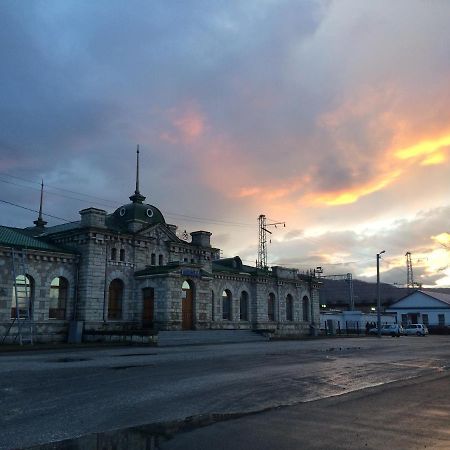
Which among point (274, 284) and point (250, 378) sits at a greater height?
point (274, 284)

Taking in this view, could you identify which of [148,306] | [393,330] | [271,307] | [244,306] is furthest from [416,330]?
[148,306]

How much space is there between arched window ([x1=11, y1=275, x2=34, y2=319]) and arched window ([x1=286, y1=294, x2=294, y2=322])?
30.0 metres

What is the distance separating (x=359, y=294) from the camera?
13700cm

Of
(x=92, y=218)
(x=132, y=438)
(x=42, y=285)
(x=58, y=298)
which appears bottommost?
(x=132, y=438)

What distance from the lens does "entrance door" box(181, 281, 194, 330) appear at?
40.2 m

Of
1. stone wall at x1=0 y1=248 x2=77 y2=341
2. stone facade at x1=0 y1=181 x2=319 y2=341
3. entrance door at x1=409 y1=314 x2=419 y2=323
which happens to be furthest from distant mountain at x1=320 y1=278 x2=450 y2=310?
stone wall at x1=0 y1=248 x2=77 y2=341

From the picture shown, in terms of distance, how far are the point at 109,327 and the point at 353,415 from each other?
97.0 ft

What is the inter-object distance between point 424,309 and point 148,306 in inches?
2366

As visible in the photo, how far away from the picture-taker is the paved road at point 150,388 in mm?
8367

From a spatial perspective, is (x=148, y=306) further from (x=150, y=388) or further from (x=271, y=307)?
(x=150, y=388)

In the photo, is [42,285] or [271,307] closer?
[42,285]

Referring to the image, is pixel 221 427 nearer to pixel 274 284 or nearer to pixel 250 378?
pixel 250 378

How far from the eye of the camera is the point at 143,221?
1588 inches

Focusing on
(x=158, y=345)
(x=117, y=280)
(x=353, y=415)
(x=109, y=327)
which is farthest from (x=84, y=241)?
(x=353, y=415)
